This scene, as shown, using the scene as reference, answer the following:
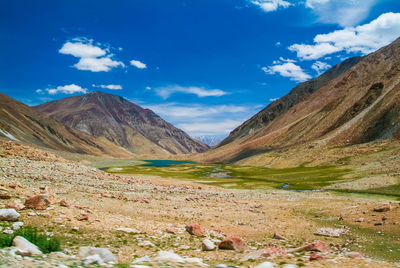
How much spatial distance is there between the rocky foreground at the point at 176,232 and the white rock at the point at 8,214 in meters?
0.05

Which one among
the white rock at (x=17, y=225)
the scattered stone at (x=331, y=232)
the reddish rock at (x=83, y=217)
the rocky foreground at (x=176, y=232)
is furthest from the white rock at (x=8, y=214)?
the scattered stone at (x=331, y=232)

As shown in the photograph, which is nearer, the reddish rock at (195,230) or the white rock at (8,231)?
the white rock at (8,231)

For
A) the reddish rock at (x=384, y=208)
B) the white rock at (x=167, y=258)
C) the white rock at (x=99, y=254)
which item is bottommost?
the reddish rock at (x=384, y=208)

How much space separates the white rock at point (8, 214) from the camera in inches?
643

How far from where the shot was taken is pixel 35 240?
1356 centimetres

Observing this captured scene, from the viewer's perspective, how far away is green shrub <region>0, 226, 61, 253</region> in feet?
40.9

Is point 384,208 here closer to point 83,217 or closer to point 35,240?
point 83,217

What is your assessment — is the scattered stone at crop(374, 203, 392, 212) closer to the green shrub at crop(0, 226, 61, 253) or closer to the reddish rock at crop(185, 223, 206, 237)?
the reddish rock at crop(185, 223, 206, 237)

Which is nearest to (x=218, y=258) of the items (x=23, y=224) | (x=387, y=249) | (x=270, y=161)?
(x=23, y=224)

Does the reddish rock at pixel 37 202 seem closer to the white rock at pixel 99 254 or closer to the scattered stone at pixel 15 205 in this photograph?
the scattered stone at pixel 15 205

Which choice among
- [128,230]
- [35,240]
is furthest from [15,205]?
[128,230]

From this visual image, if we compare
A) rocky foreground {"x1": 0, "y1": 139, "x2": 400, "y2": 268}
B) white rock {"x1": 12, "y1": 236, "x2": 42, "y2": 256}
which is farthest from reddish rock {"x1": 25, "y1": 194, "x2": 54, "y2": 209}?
white rock {"x1": 12, "y1": 236, "x2": 42, "y2": 256}

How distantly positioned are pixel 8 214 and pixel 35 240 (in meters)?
4.44

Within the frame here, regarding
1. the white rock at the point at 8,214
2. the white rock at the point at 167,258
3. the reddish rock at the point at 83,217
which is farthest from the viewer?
the reddish rock at the point at 83,217
